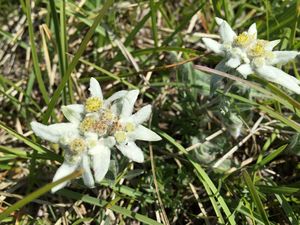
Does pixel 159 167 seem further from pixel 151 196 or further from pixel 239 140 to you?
pixel 239 140

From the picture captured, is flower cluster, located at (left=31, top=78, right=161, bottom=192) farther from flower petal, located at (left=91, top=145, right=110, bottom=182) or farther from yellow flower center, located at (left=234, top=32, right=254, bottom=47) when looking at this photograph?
yellow flower center, located at (left=234, top=32, right=254, bottom=47)

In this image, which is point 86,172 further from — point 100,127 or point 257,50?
point 257,50

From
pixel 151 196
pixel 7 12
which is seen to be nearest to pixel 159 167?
pixel 151 196

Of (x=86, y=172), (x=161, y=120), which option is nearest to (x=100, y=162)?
(x=86, y=172)

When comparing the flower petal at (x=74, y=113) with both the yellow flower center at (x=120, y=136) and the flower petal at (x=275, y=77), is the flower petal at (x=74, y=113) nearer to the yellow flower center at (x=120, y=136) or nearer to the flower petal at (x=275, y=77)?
the yellow flower center at (x=120, y=136)

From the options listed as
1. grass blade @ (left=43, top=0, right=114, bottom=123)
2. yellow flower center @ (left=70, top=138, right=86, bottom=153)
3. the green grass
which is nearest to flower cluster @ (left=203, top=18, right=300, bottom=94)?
the green grass

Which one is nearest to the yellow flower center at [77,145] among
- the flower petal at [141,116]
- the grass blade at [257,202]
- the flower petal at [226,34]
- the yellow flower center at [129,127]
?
the yellow flower center at [129,127]
